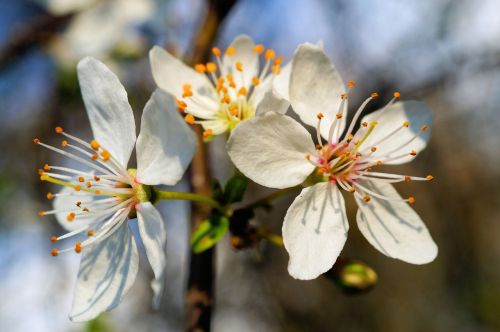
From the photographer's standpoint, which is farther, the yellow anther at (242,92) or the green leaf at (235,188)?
the yellow anther at (242,92)

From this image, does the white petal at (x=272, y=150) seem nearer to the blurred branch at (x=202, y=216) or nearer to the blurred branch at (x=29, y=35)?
the blurred branch at (x=202, y=216)

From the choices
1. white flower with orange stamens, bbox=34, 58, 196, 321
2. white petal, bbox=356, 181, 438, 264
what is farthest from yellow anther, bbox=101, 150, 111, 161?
white petal, bbox=356, 181, 438, 264

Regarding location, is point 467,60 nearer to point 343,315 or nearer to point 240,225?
point 240,225

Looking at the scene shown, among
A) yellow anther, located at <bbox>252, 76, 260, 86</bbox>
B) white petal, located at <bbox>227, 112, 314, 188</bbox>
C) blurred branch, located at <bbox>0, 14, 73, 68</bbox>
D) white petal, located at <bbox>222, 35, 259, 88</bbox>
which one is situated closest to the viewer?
white petal, located at <bbox>227, 112, 314, 188</bbox>

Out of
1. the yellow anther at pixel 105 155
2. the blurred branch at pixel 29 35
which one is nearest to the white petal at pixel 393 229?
the yellow anther at pixel 105 155

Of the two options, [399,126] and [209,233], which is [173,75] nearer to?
[209,233]

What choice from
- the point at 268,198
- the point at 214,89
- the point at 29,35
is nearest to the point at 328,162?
the point at 268,198

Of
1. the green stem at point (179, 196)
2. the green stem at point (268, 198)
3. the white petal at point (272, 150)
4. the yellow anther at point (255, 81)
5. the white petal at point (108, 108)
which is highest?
the yellow anther at point (255, 81)

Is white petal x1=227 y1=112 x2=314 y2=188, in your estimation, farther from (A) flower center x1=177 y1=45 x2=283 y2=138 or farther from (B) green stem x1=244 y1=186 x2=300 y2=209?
(A) flower center x1=177 y1=45 x2=283 y2=138

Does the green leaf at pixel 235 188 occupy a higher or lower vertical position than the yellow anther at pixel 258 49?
lower
